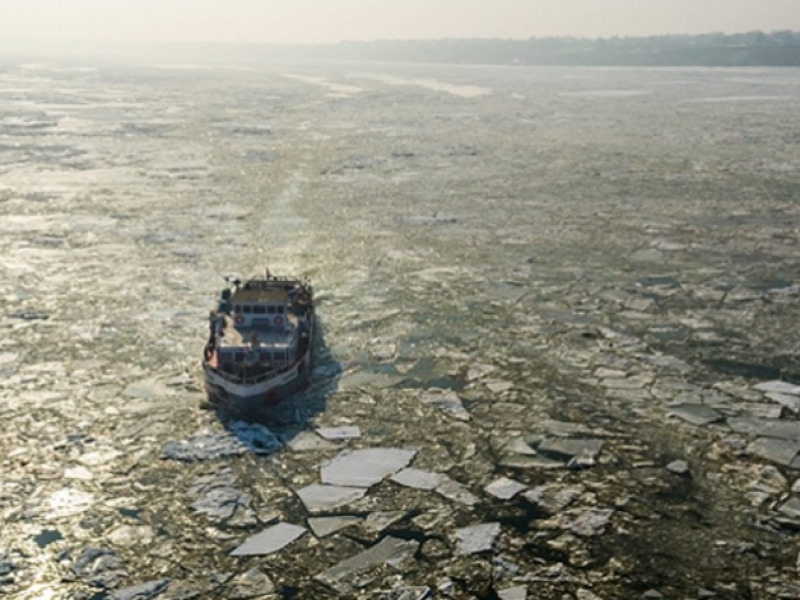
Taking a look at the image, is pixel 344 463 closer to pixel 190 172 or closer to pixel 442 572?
pixel 442 572

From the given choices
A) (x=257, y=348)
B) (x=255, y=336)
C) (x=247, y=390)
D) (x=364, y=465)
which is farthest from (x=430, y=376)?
(x=364, y=465)

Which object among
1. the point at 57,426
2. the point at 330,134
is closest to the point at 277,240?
the point at 57,426

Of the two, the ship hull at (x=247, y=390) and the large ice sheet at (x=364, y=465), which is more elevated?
the ship hull at (x=247, y=390)

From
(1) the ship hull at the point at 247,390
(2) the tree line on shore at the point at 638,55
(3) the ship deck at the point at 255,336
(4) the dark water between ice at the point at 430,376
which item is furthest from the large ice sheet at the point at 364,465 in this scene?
(2) the tree line on shore at the point at 638,55

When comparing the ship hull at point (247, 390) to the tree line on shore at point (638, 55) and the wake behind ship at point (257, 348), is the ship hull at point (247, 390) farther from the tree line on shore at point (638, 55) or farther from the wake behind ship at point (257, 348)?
the tree line on shore at point (638, 55)

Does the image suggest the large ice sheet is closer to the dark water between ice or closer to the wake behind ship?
the dark water between ice

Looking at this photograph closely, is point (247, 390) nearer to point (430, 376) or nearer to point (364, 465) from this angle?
point (364, 465)
